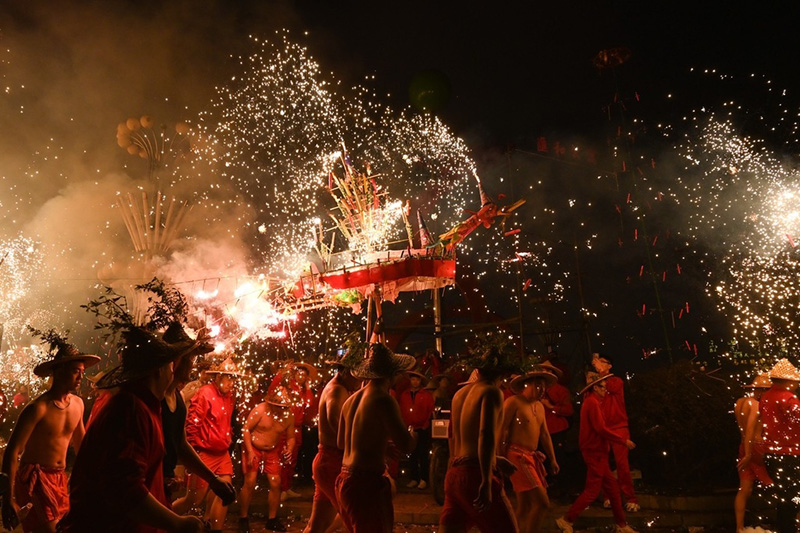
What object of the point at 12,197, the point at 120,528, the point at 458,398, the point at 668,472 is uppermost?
the point at 12,197

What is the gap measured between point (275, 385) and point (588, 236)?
12.6 metres

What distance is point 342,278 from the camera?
8234 mm

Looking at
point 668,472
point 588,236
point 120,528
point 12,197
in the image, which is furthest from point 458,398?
point 12,197

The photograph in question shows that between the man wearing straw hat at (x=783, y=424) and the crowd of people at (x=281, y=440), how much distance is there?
168cm

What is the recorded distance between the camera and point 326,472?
5047 mm

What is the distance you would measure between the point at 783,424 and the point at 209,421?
6.86m

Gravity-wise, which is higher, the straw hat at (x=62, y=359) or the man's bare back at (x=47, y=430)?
the straw hat at (x=62, y=359)

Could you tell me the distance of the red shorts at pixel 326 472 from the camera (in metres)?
4.98

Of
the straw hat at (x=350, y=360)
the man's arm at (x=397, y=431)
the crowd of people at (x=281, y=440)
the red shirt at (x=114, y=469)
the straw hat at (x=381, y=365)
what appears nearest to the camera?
the red shirt at (x=114, y=469)

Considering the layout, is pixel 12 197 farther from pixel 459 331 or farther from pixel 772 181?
pixel 772 181

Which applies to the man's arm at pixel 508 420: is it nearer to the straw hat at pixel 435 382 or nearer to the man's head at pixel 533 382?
the man's head at pixel 533 382

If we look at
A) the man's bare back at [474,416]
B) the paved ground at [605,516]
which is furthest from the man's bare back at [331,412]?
the paved ground at [605,516]

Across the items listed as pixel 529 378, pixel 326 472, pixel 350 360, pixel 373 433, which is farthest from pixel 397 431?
pixel 529 378

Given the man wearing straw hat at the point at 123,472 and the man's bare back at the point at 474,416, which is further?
the man's bare back at the point at 474,416
